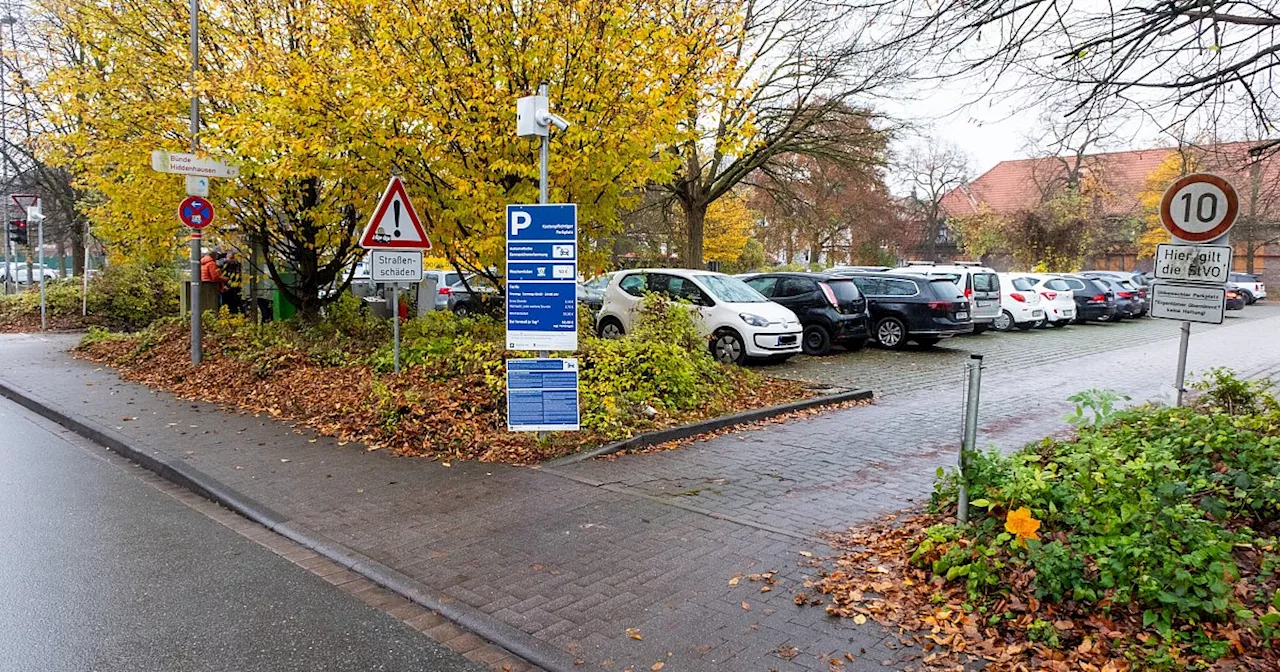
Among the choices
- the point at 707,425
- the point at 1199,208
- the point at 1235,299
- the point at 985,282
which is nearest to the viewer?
the point at 1199,208

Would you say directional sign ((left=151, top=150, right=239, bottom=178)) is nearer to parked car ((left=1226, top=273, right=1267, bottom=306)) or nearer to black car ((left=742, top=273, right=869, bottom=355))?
black car ((left=742, top=273, right=869, bottom=355))

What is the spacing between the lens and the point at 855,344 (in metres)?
16.9

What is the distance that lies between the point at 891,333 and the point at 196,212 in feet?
42.0

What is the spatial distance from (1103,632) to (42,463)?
8.47 m

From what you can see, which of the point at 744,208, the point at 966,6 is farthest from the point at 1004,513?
the point at 744,208

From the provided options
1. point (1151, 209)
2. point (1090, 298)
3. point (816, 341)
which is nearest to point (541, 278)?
point (816, 341)

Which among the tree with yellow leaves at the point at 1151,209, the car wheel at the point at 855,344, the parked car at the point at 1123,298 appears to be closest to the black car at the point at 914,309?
the car wheel at the point at 855,344

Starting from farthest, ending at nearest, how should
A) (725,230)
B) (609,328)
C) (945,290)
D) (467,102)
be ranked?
1. (725,230)
2. (945,290)
3. (609,328)
4. (467,102)

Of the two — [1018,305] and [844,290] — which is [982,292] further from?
[844,290]

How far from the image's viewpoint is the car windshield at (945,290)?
55.0 ft

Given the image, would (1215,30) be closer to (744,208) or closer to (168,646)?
(168,646)

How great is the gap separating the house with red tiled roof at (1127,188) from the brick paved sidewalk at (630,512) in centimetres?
313

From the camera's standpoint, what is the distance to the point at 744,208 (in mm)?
39531

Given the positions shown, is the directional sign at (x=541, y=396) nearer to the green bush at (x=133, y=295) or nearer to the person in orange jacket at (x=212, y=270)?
the person in orange jacket at (x=212, y=270)
